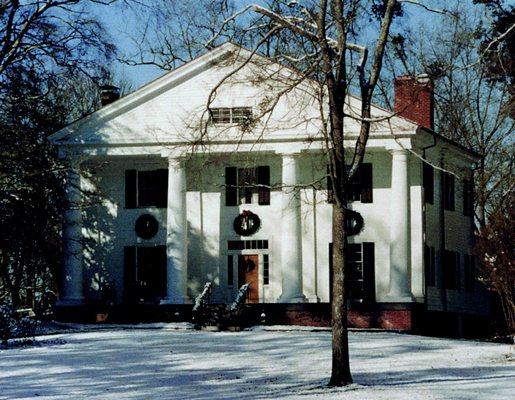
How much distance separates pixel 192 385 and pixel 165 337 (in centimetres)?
879

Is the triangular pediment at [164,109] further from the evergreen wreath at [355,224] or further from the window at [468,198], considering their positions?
the window at [468,198]

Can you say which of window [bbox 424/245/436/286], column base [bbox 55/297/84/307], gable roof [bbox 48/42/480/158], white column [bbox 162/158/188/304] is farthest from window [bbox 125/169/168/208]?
window [bbox 424/245/436/286]

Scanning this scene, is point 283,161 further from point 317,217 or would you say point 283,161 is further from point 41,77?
point 41,77

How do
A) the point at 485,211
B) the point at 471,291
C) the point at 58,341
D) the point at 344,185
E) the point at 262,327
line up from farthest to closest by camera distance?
the point at 485,211
the point at 471,291
the point at 262,327
the point at 58,341
the point at 344,185

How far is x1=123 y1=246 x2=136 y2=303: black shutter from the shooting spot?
127 ft

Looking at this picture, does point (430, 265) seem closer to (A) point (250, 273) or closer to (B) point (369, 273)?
(B) point (369, 273)

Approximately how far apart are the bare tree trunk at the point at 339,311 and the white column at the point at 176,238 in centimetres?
1612

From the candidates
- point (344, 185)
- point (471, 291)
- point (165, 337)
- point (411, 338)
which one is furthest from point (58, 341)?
point (471, 291)

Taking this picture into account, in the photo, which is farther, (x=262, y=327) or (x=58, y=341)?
(x=262, y=327)

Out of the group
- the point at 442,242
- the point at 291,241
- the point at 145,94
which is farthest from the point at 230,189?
the point at 442,242

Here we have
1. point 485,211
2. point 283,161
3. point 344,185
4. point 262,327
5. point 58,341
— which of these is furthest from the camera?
point 485,211

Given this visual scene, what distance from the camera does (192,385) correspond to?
72.0ft

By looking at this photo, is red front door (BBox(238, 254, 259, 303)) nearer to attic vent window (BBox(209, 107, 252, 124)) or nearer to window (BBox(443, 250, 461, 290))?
attic vent window (BBox(209, 107, 252, 124))

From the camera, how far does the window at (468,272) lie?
41781mm
